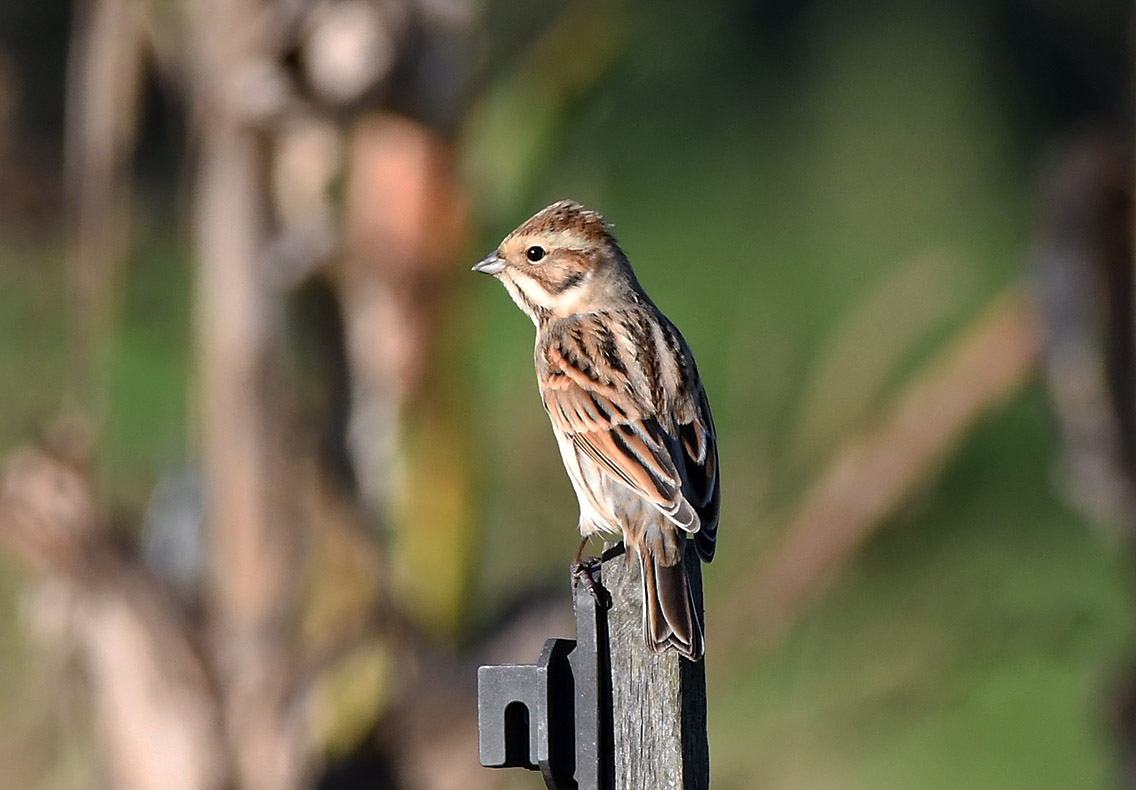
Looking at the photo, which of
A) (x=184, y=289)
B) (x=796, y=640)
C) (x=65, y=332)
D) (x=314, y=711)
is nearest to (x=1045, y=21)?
(x=796, y=640)

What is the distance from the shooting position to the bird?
2422 mm

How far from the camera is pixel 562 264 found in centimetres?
329

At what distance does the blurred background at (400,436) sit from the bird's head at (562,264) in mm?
1248

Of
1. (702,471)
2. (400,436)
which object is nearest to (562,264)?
(702,471)

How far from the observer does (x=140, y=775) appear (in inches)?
172

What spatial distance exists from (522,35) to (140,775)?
4711mm

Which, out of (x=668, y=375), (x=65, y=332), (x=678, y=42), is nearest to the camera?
(x=668, y=375)

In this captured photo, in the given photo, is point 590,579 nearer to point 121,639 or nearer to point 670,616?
point 670,616

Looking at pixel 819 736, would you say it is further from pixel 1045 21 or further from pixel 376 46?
pixel 1045 21

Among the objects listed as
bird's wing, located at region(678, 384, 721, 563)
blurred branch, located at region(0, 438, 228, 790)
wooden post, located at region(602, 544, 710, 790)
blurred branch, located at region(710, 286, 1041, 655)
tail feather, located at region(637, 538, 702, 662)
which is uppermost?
blurred branch, located at region(710, 286, 1041, 655)

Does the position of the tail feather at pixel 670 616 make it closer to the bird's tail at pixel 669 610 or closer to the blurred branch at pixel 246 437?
the bird's tail at pixel 669 610

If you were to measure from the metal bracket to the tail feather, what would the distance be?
7 centimetres

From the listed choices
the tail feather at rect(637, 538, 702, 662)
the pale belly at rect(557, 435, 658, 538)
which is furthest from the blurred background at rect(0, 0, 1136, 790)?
the tail feather at rect(637, 538, 702, 662)

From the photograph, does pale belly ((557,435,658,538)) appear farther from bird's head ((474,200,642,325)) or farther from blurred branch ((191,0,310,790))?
blurred branch ((191,0,310,790))
